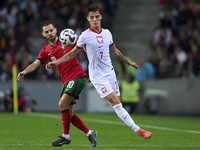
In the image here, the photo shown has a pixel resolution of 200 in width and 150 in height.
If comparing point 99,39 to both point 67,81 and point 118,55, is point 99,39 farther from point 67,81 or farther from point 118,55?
point 67,81

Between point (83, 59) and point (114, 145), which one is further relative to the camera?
point (83, 59)

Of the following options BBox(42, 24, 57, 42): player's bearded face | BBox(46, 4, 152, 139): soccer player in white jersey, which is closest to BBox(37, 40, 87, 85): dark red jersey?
BBox(42, 24, 57, 42): player's bearded face

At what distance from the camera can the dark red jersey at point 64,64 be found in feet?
28.7

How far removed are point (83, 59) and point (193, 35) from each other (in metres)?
4.71

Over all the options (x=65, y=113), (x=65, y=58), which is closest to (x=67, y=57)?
(x=65, y=58)

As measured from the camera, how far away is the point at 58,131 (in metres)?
11.7

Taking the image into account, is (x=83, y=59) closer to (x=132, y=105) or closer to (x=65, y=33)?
(x=132, y=105)

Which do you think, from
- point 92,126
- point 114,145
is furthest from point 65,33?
point 92,126

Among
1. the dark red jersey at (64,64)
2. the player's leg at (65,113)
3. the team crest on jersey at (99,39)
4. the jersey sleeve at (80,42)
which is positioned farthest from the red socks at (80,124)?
the team crest on jersey at (99,39)

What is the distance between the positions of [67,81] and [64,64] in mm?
322

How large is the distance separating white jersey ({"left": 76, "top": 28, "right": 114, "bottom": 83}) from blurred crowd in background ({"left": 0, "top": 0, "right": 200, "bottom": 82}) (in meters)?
10.3

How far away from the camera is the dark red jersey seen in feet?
28.7

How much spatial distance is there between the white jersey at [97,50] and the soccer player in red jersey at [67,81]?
312mm

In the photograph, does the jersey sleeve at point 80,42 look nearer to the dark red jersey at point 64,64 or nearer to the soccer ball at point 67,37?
the soccer ball at point 67,37
